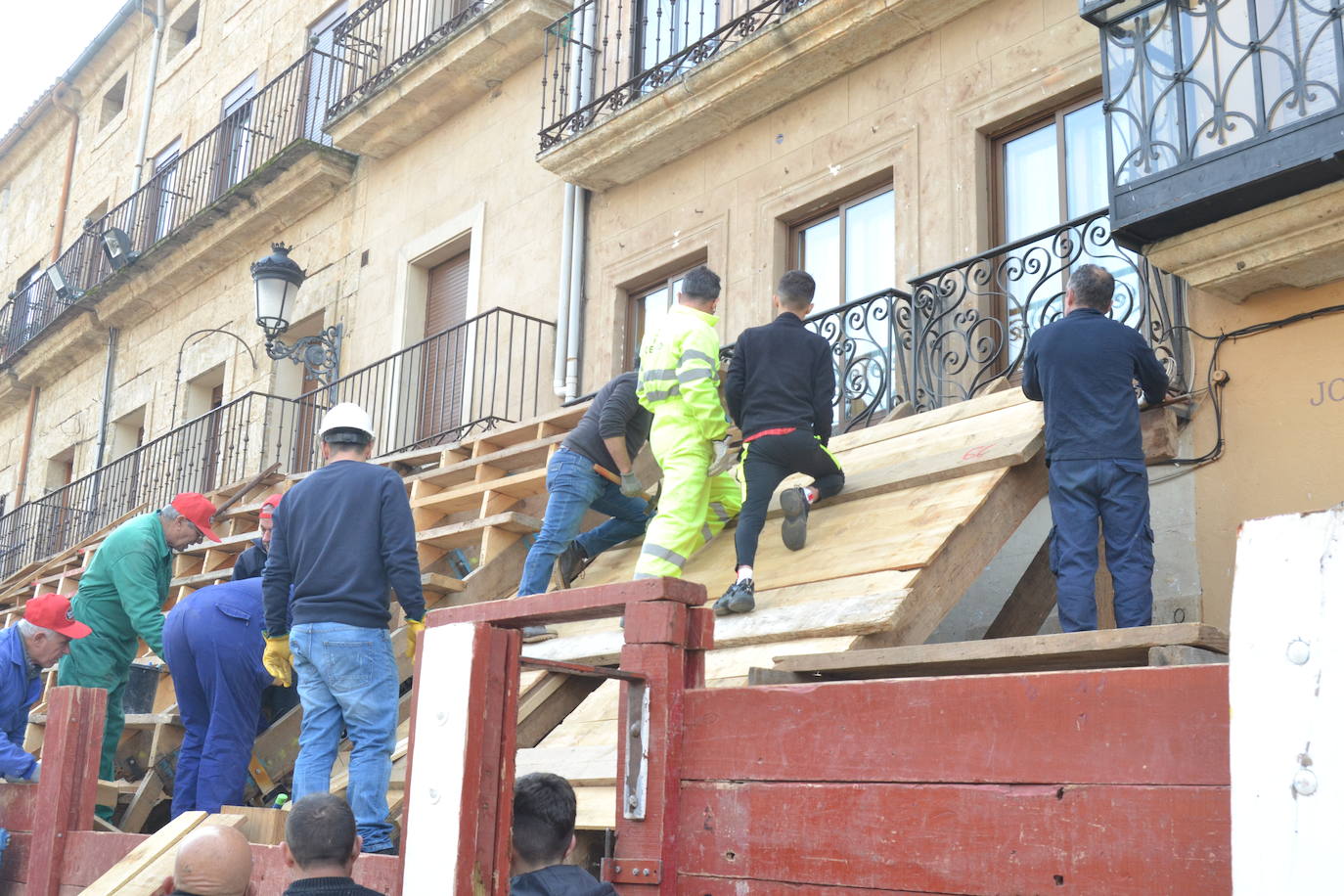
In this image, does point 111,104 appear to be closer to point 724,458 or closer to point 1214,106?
point 724,458

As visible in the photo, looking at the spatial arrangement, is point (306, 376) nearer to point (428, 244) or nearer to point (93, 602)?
point (428, 244)

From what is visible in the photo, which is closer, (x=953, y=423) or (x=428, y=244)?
(x=953, y=423)

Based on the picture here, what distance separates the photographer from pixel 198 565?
10.6 metres

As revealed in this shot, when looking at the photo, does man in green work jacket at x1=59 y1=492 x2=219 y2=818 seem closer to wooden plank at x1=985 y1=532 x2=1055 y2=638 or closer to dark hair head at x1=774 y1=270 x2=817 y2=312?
dark hair head at x1=774 y1=270 x2=817 y2=312

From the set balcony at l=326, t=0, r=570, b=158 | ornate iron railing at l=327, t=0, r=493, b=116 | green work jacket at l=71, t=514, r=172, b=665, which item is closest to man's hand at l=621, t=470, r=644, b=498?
green work jacket at l=71, t=514, r=172, b=665

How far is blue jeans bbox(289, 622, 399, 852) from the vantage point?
516 centimetres

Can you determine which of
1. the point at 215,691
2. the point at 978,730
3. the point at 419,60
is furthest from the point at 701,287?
the point at 419,60

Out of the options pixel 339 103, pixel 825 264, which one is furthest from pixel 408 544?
pixel 339 103

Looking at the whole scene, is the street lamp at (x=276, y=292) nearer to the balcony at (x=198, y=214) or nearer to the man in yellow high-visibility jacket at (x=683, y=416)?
the balcony at (x=198, y=214)

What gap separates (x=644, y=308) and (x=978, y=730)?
29.9ft

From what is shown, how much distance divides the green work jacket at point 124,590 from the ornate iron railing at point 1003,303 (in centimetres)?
418

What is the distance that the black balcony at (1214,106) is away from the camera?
19.9ft

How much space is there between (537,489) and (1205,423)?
372cm

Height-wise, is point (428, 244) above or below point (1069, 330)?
above
